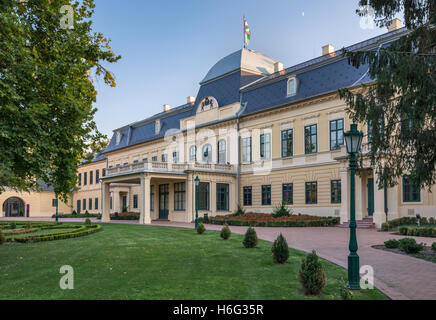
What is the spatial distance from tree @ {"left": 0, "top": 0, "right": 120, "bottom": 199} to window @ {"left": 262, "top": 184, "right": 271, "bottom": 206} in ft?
74.6

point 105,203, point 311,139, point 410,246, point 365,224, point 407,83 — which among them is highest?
point 311,139

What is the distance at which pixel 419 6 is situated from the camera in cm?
1152

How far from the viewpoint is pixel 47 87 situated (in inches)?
450

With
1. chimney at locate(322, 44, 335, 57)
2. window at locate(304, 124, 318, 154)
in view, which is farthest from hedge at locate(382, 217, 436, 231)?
chimney at locate(322, 44, 335, 57)

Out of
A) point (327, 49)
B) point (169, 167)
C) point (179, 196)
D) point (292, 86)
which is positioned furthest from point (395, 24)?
point (179, 196)

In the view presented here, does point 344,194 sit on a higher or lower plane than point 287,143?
lower

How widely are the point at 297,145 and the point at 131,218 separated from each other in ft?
65.4

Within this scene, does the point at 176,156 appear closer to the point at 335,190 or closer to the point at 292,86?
the point at 292,86

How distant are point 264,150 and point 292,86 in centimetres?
596

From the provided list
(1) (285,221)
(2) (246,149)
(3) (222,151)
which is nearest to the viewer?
(1) (285,221)

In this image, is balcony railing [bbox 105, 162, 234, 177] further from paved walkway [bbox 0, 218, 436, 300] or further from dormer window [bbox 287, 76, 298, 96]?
paved walkway [bbox 0, 218, 436, 300]

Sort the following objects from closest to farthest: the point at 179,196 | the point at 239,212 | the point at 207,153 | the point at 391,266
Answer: the point at 391,266, the point at 239,212, the point at 179,196, the point at 207,153

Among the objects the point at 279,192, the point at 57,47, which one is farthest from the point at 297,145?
the point at 57,47
